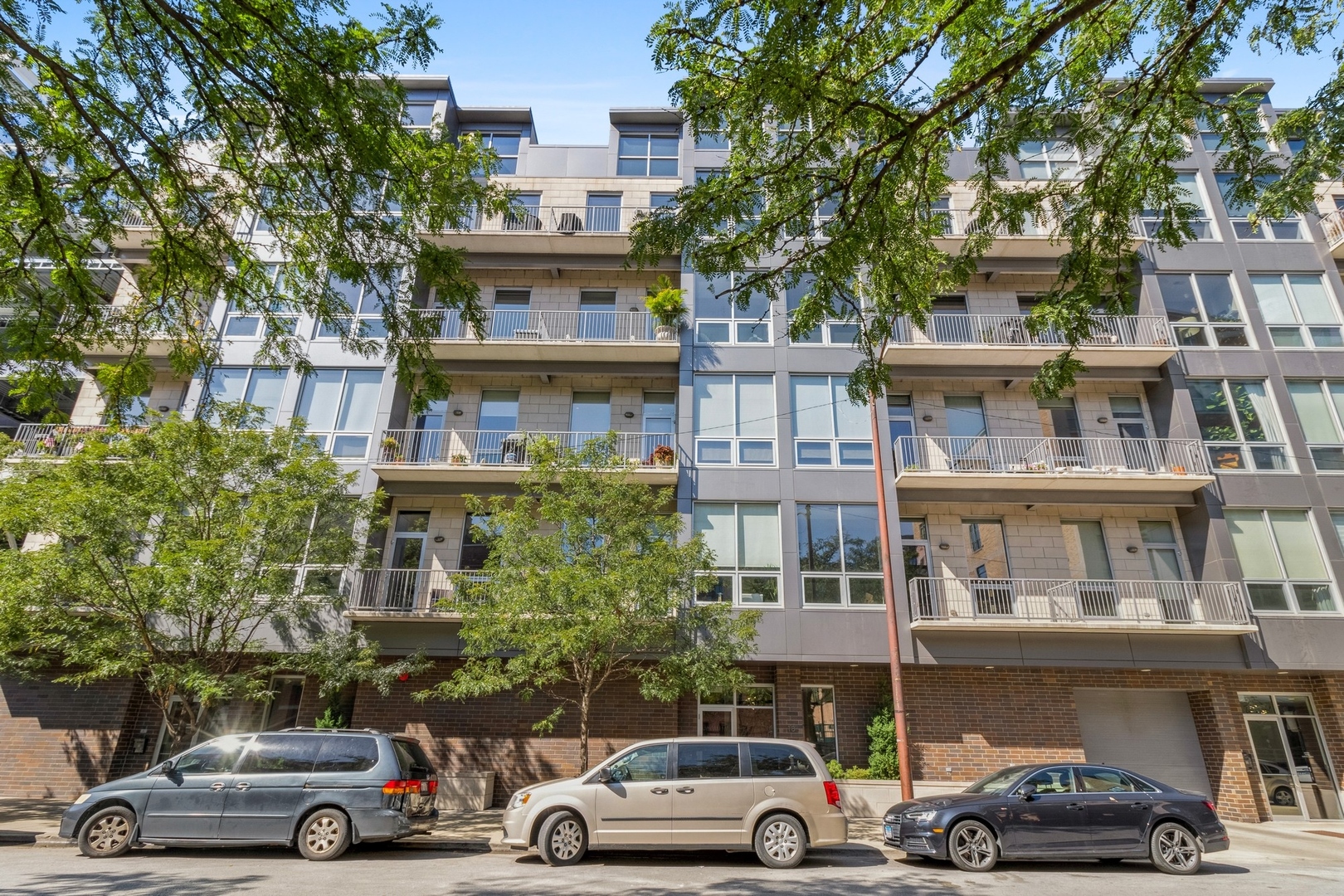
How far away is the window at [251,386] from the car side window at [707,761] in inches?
526

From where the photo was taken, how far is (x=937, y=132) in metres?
6.16

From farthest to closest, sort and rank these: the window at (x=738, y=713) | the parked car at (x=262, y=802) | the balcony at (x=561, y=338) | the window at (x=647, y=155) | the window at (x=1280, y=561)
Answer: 1. the window at (x=647, y=155)
2. the balcony at (x=561, y=338)
3. the window at (x=738, y=713)
4. the window at (x=1280, y=561)
5. the parked car at (x=262, y=802)

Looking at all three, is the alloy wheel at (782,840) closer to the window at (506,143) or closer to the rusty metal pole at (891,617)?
the rusty metal pole at (891,617)

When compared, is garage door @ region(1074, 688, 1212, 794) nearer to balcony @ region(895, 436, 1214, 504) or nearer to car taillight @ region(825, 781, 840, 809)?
balcony @ region(895, 436, 1214, 504)

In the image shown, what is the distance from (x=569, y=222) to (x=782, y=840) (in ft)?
51.4

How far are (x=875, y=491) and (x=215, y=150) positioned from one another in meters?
13.5

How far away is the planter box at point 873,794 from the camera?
13.8 m

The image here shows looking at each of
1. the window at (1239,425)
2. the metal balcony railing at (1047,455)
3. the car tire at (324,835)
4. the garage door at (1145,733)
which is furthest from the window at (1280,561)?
the car tire at (324,835)

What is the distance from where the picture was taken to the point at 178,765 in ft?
31.8

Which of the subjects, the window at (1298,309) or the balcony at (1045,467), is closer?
the balcony at (1045,467)

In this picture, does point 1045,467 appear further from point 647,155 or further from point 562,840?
point 647,155

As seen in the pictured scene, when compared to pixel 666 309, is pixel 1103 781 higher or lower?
lower

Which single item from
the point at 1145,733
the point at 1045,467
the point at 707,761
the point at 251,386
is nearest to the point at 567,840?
the point at 707,761

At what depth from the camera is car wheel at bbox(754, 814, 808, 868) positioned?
9.08m
